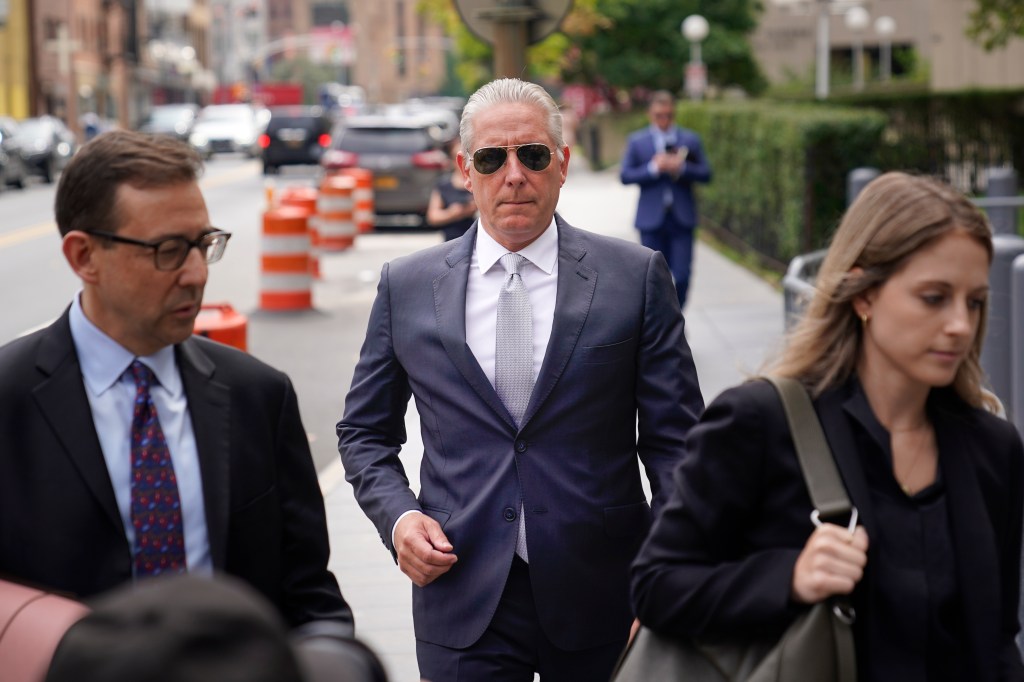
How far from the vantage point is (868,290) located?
2586 millimetres

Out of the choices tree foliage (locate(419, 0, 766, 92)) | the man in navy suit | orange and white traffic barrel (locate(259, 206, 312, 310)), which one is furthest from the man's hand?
tree foliage (locate(419, 0, 766, 92))

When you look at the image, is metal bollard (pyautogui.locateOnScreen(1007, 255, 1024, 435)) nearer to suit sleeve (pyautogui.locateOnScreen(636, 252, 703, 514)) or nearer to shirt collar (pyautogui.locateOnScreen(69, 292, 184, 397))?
suit sleeve (pyautogui.locateOnScreen(636, 252, 703, 514))

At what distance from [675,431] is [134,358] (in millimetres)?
1336

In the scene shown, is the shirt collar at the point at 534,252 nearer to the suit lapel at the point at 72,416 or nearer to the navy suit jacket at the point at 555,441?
the navy suit jacket at the point at 555,441

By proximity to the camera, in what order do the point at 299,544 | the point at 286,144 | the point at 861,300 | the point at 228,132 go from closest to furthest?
the point at 861,300 → the point at 299,544 → the point at 286,144 → the point at 228,132

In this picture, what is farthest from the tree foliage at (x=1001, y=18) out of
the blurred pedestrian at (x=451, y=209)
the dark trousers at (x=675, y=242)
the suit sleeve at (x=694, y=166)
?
the blurred pedestrian at (x=451, y=209)

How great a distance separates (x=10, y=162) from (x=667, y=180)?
2738 centimetres

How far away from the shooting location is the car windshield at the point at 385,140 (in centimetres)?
2519

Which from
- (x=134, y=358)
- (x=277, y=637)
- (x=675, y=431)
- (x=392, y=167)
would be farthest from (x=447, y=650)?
(x=392, y=167)

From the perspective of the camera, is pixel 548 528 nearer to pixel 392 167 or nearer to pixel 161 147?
pixel 161 147

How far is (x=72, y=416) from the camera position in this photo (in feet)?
8.21

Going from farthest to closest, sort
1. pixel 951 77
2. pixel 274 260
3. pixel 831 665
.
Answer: pixel 951 77
pixel 274 260
pixel 831 665

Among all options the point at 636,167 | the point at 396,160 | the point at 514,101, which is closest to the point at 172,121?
the point at 396,160

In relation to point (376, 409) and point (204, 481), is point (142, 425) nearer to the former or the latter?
point (204, 481)
